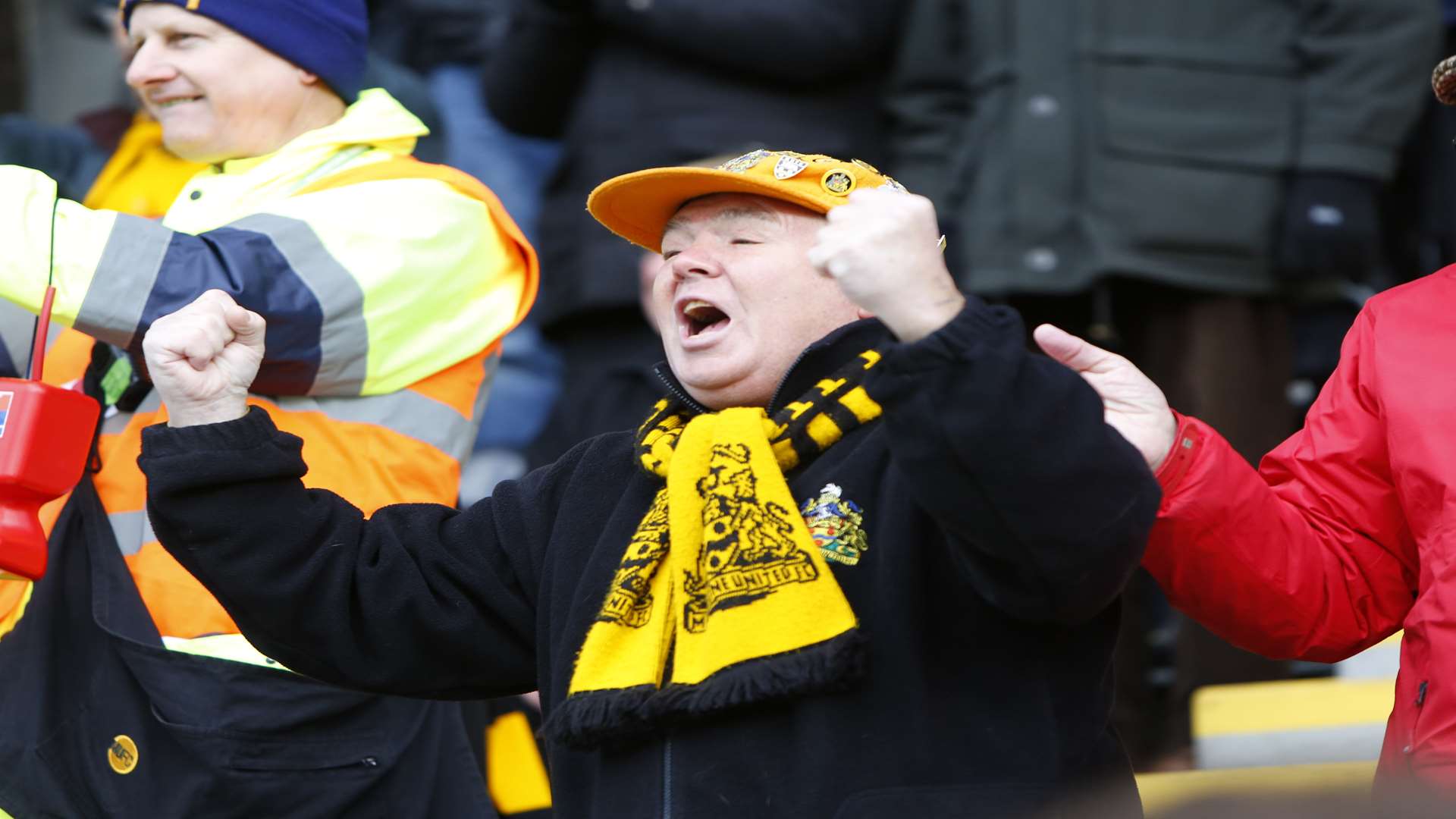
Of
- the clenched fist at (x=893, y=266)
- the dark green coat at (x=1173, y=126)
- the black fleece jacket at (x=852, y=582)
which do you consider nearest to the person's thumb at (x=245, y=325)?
the black fleece jacket at (x=852, y=582)

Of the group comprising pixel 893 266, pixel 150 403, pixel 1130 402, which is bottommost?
pixel 150 403

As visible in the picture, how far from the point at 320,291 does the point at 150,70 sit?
61 centimetres

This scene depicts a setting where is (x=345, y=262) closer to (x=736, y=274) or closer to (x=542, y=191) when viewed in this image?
(x=736, y=274)

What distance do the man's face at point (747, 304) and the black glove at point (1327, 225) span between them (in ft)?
6.91

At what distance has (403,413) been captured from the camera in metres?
3.43

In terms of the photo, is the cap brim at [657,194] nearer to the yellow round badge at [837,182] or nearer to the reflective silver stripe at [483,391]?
the yellow round badge at [837,182]

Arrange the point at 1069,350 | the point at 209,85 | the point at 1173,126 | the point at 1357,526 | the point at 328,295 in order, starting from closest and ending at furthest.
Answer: the point at 1069,350, the point at 1357,526, the point at 328,295, the point at 209,85, the point at 1173,126

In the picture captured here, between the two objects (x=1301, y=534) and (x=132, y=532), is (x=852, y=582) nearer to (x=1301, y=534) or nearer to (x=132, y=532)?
(x=1301, y=534)

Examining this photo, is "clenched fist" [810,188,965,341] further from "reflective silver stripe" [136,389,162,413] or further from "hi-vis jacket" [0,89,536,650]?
"reflective silver stripe" [136,389,162,413]

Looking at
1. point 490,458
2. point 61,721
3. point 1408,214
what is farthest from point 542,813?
point 1408,214

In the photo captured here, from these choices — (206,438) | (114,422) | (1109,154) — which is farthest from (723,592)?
(1109,154)

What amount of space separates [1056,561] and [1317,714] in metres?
1.59

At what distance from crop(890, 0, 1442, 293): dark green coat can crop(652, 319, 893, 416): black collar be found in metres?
1.97

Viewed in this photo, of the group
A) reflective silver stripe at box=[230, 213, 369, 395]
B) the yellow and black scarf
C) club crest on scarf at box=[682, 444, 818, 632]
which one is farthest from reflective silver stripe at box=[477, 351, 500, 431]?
club crest on scarf at box=[682, 444, 818, 632]
